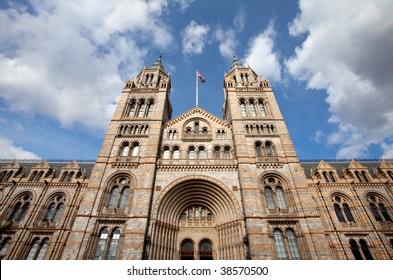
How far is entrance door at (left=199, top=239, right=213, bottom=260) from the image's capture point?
738 inches

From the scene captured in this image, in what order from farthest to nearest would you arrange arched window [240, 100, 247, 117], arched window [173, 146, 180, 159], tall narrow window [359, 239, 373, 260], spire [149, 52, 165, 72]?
spire [149, 52, 165, 72], arched window [240, 100, 247, 117], arched window [173, 146, 180, 159], tall narrow window [359, 239, 373, 260]

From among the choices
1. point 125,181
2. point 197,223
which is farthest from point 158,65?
point 197,223

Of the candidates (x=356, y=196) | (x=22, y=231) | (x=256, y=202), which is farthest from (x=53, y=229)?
(x=356, y=196)

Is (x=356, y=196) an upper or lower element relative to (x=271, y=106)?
lower

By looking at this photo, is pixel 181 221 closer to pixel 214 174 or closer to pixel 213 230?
pixel 213 230

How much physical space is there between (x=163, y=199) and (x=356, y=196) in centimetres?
2182

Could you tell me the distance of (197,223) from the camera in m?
20.0

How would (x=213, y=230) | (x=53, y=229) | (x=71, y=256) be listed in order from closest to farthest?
(x=71, y=256) < (x=213, y=230) < (x=53, y=229)

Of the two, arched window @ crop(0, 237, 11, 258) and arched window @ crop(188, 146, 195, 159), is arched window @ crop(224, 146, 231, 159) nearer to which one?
arched window @ crop(188, 146, 195, 159)

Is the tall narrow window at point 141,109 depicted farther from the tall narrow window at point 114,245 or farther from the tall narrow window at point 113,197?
the tall narrow window at point 114,245

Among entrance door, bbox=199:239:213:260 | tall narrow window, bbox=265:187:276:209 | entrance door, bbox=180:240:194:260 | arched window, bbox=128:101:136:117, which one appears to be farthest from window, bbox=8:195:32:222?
tall narrow window, bbox=265:187:276:209

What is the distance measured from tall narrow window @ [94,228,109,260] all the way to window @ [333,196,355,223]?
2380cm

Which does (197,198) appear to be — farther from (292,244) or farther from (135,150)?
(292,244)

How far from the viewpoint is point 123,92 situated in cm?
2688
